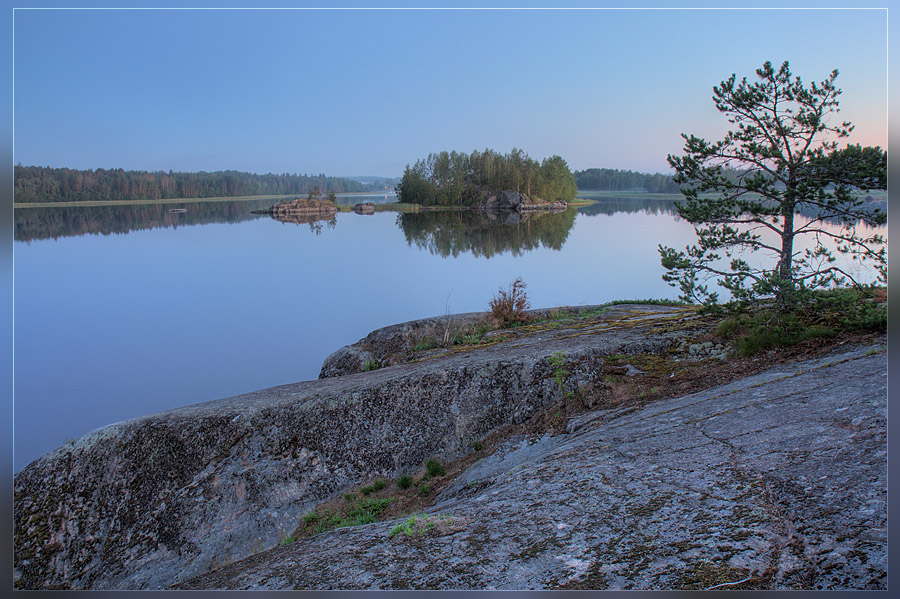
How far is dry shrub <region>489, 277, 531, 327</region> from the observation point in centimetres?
1324

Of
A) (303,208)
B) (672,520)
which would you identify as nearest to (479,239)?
(672,520)

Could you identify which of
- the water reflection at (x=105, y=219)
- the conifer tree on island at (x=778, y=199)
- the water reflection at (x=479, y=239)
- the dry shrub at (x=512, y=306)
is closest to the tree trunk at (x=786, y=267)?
the conifer tree on island at (x=778, y=199)

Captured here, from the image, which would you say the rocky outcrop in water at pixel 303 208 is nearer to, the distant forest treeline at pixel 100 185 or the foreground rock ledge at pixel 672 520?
the distant forest treeline at pixel 100 185

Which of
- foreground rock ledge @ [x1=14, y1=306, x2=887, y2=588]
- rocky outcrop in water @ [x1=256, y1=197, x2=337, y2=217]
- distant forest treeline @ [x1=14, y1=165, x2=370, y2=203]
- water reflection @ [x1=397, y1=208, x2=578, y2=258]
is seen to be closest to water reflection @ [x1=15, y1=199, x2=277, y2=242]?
distant forest treeline @ [x1=14, y1=165, x2=370, y2=203]

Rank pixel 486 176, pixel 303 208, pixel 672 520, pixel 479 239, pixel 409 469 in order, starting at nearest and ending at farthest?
pixel 672 520 < pixel 409 469 < pixel 479 239 < pixel 486 176 < pixel 303 208

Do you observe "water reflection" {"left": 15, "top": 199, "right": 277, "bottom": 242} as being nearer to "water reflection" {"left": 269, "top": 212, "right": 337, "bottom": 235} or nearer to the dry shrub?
"water reflection" {"left": 269, "top": 212, "right": 337, "bottom": 235}

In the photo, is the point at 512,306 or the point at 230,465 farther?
the point at 512,306

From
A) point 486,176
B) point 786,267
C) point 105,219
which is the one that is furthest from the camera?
point 486,176

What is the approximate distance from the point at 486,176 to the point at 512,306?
66.4m

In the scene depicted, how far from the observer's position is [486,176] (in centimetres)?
7750

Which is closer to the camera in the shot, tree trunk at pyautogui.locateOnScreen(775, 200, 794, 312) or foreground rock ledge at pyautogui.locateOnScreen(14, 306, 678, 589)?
foreground rock ledge at pyautogui.locateOnScreen(14, 306, 678, 589)

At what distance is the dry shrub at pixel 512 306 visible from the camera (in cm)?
1324

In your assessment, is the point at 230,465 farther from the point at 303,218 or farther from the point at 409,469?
the point at 303,218

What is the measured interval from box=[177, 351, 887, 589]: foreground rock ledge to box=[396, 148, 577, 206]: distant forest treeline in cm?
7159
